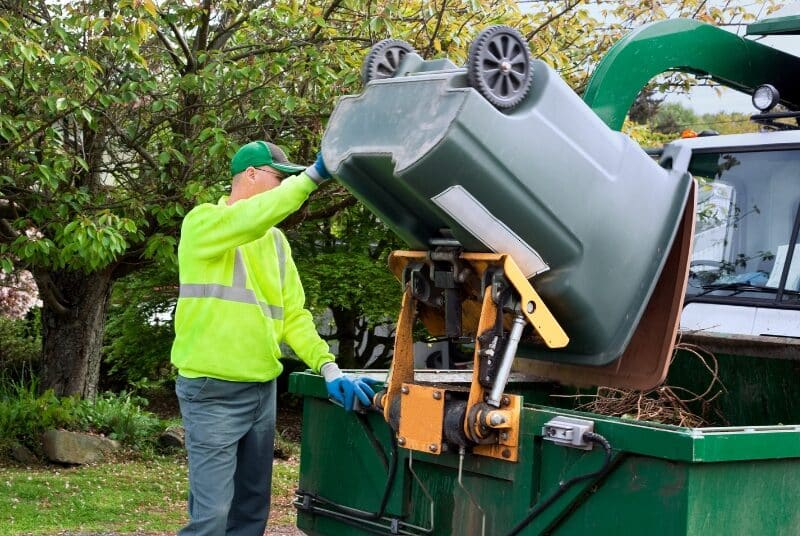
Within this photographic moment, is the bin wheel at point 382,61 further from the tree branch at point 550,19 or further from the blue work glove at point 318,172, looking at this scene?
the tree branch at point 550,19

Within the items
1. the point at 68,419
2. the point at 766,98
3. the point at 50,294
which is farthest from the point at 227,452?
the point at 50,294

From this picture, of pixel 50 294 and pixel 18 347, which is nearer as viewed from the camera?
pixel 50 294

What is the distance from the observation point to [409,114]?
3.37 m

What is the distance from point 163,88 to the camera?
7.71 m

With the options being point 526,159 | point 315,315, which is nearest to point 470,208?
point 526,159

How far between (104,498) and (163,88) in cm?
290

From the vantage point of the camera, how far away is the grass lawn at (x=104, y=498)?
6.77m

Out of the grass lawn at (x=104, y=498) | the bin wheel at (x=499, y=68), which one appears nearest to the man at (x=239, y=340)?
the bin wheel at (x=499, y=68)

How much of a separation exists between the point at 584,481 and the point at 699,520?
372 millimetres

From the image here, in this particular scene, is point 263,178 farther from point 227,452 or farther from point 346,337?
point 346,337

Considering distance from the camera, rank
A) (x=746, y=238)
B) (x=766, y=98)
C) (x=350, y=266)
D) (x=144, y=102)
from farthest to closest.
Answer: (x=350, y=266)
(x=144, y=102)
(x=766, y=98)
(x=746, y=238)

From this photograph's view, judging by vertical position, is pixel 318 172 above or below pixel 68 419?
above

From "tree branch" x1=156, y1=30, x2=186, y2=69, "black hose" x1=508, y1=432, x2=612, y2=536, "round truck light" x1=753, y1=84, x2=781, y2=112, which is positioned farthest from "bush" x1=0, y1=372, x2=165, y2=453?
"black hose" x1=508, y1=432, x2=612, y2=536

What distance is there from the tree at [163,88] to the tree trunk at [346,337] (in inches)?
123
